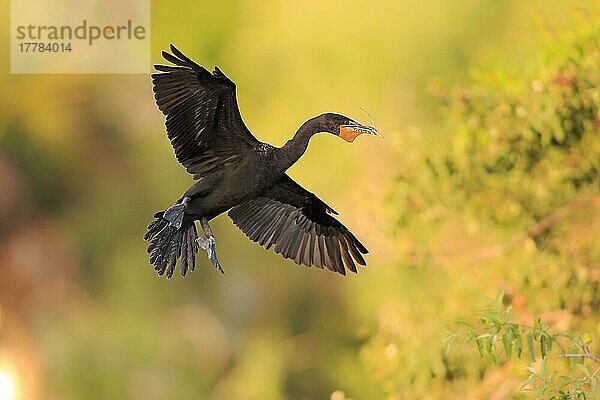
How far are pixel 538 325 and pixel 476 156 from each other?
1312 mm

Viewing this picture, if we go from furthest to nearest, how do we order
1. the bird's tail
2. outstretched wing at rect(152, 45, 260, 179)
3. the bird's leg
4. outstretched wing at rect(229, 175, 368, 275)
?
outstretched wing at rect(229, 175, 368, 275)
outstretched wing at rect(152, 45, 260, 179)
the bird's tail
the bird's leg

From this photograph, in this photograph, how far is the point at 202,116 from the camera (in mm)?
2322

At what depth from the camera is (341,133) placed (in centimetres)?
208

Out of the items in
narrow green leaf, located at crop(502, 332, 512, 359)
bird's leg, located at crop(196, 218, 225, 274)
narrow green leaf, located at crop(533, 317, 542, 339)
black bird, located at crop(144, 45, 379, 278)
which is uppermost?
black bird, located at crop(144, 45, 379, 278)

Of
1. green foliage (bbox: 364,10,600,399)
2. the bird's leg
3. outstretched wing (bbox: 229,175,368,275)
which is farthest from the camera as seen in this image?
green foliage (bbox: 364,10,600,399)

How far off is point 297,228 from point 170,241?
1.97 ft

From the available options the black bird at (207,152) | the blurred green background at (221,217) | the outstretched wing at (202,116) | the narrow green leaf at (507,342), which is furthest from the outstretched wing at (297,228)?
the blurred green background at (221,217)

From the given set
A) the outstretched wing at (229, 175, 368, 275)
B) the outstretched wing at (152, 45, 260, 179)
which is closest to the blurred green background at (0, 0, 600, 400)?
the outstretched wing at (229, 175, 368, 275)

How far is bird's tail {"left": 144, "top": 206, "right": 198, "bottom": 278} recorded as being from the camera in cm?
213

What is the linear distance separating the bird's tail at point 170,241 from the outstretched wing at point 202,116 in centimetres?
16

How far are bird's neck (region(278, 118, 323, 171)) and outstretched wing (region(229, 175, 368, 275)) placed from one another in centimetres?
48

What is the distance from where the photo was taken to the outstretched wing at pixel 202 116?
2.30 meters

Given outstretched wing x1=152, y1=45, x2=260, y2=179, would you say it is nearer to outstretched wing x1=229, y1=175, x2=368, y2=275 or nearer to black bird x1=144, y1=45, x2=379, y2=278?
black bird x1=144, y1=45, x2=379, y2=278

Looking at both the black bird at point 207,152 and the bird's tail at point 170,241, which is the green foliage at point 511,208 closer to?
the black bird at point 207,152
